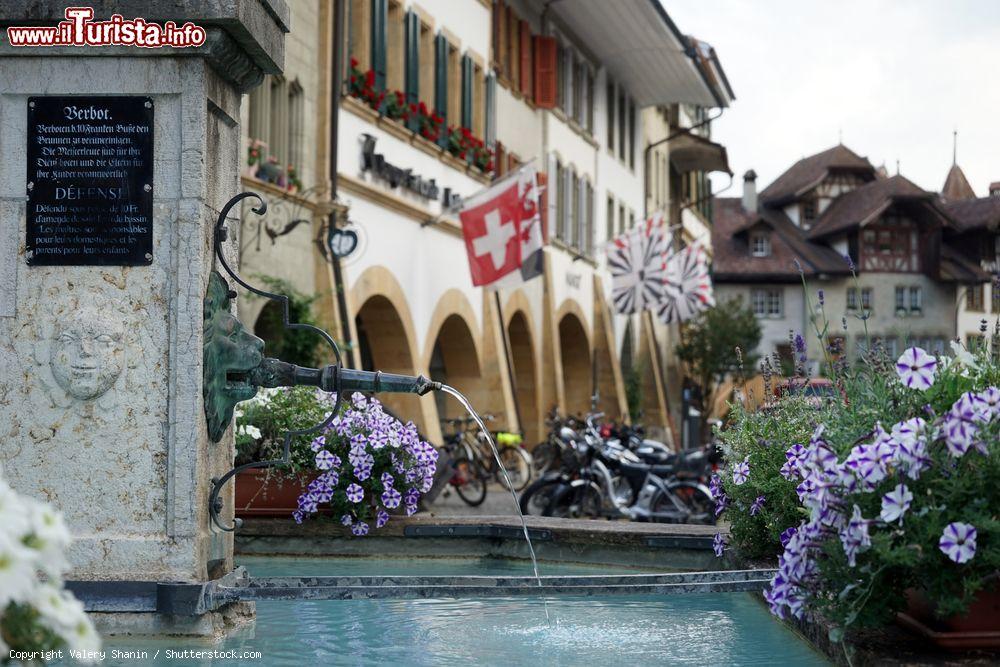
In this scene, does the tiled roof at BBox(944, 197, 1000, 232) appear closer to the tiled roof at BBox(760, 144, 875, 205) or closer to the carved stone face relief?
the tiled roof at BBox(760, 144, 875, 205)

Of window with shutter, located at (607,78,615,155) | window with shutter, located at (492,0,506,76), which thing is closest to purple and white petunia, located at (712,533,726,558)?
window with shutter, located at (492,0,506,76)

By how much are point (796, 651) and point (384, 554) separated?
9.83ft

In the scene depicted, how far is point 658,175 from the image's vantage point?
1673 inches

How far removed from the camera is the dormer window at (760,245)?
64.5 metres

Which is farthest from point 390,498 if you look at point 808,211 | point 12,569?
point 808,211

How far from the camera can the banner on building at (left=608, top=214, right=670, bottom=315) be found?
30.5 m

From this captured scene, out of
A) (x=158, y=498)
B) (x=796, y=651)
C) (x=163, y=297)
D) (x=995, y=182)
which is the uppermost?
(x=995, y=182)

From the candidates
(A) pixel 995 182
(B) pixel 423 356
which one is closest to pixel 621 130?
(B) pixel 423 356

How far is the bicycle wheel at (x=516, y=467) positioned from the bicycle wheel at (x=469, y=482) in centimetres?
91

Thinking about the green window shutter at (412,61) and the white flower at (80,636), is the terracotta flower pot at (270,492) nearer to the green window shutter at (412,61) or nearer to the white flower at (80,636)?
the white flower at (80,636)

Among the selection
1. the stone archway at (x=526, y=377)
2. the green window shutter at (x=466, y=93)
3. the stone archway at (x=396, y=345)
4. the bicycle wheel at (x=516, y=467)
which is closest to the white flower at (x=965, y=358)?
the bicycle wheel at (x=516, y=467)

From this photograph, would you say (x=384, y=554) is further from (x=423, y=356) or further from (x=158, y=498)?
(x=423, y=356)

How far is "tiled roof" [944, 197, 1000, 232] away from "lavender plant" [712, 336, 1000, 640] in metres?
A: 63.2

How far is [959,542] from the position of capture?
11.3 feet
